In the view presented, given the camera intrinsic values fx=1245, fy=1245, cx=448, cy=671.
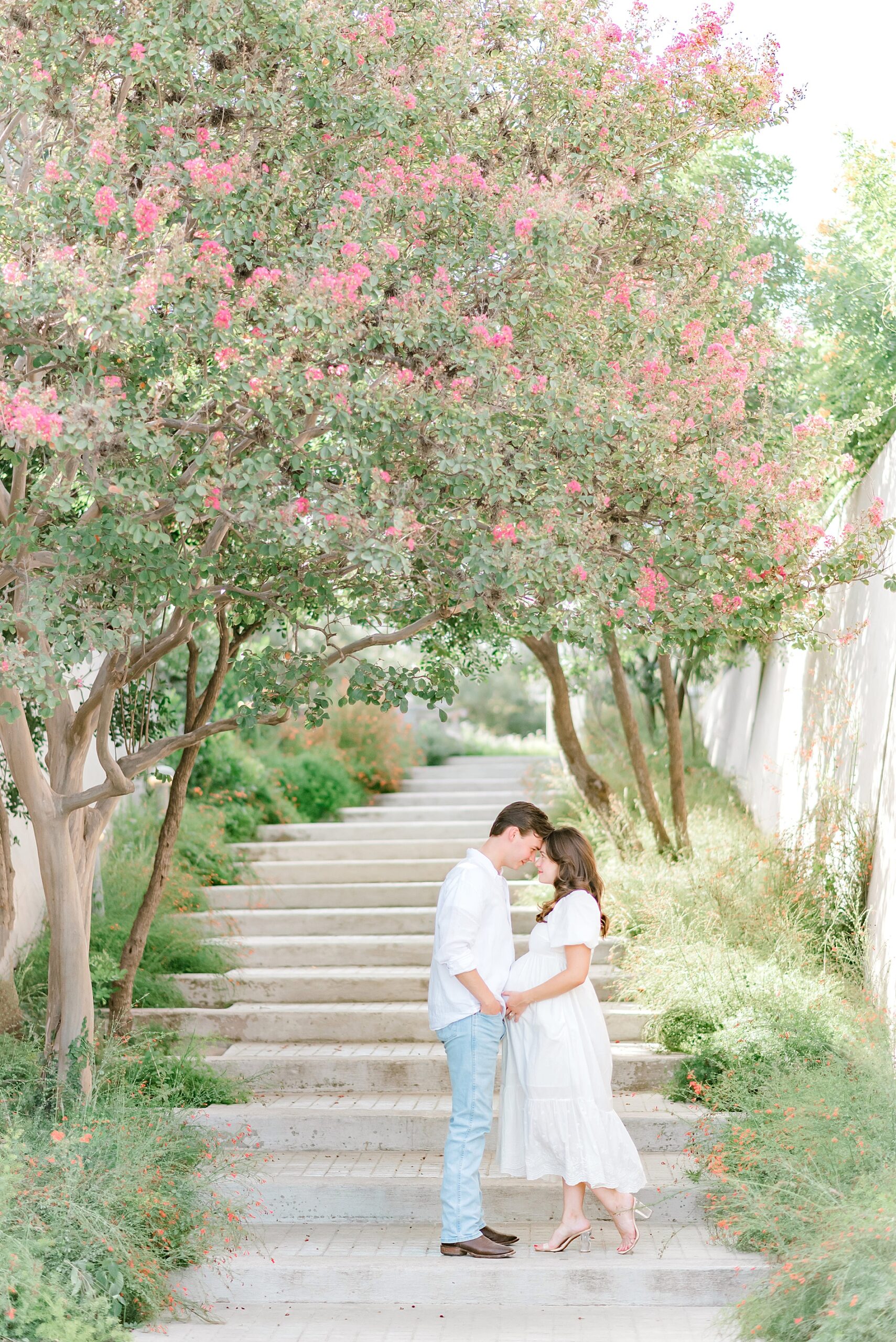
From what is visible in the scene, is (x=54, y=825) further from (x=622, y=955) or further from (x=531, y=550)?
(x=622, y=955)

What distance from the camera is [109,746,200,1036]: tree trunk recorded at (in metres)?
6.32

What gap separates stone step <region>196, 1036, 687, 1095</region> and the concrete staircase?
0.03ft

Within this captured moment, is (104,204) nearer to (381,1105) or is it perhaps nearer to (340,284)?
(340,284)

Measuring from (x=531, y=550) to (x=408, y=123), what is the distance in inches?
69.2

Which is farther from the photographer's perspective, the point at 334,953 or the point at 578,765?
the point at 578,765

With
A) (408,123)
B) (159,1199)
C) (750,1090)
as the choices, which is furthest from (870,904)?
(408,123)

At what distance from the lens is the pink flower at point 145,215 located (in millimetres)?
3785

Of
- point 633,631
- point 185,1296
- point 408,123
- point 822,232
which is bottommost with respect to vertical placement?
point 185,1296

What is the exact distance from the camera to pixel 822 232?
7.02 meters

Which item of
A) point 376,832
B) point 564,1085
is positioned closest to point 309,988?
point 376,832

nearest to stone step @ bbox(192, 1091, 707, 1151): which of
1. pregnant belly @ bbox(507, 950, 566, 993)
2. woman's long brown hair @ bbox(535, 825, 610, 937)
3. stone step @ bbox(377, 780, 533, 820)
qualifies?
pregnant belly @ bbox(507, 950, 566, 993)

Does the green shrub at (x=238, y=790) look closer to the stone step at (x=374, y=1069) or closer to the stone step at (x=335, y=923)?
the stone step at (x=335, y=923)

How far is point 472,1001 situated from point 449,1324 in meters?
1.08

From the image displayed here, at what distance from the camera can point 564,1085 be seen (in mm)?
4652
